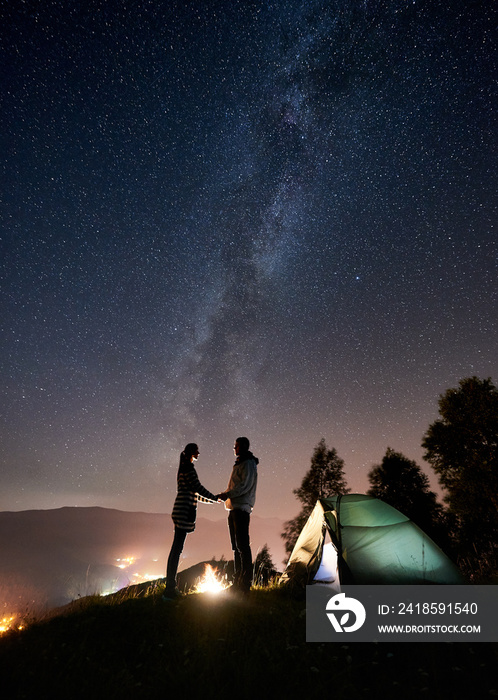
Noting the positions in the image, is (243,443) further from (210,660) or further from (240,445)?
(210,660)

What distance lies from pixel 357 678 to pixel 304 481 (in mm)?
23888

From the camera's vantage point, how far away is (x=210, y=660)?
337 cm

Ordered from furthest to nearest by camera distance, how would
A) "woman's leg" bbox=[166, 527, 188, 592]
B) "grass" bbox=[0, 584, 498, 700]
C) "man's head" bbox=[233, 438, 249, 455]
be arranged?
1. "man's head" bbox=[233, 438, 249, 455]
2. "woman's leg" bbox=[166, 527, 188, 592]
3. "grass" bbox=[0, 584, 498, 700]

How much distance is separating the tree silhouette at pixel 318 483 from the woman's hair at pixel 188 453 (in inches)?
812

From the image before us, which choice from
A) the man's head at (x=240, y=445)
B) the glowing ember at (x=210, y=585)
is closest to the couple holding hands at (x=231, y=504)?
the man's head at (x=240, y=445)

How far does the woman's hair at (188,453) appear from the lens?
19.6 ft

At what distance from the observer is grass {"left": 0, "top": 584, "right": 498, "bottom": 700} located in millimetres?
2943

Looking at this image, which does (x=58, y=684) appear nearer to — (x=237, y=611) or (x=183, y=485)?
(x=237, y=611)

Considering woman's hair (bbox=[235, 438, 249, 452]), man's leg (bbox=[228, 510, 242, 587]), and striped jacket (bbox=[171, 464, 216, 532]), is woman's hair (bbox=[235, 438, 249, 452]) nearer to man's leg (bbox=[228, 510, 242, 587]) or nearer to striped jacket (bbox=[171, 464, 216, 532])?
striped jacket (bbox=[171, 464, 216, 532])

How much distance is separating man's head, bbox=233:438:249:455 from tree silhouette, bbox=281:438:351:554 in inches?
799

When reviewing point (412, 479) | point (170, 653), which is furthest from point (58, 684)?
point (412, 479)

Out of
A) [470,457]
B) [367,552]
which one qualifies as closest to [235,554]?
[367,552]

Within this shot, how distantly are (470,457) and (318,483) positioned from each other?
39.5 ft

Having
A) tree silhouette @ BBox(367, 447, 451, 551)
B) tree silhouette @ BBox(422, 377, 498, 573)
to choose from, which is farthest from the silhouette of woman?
tree silhouette @ BBox(367, 447, 451, 551)
